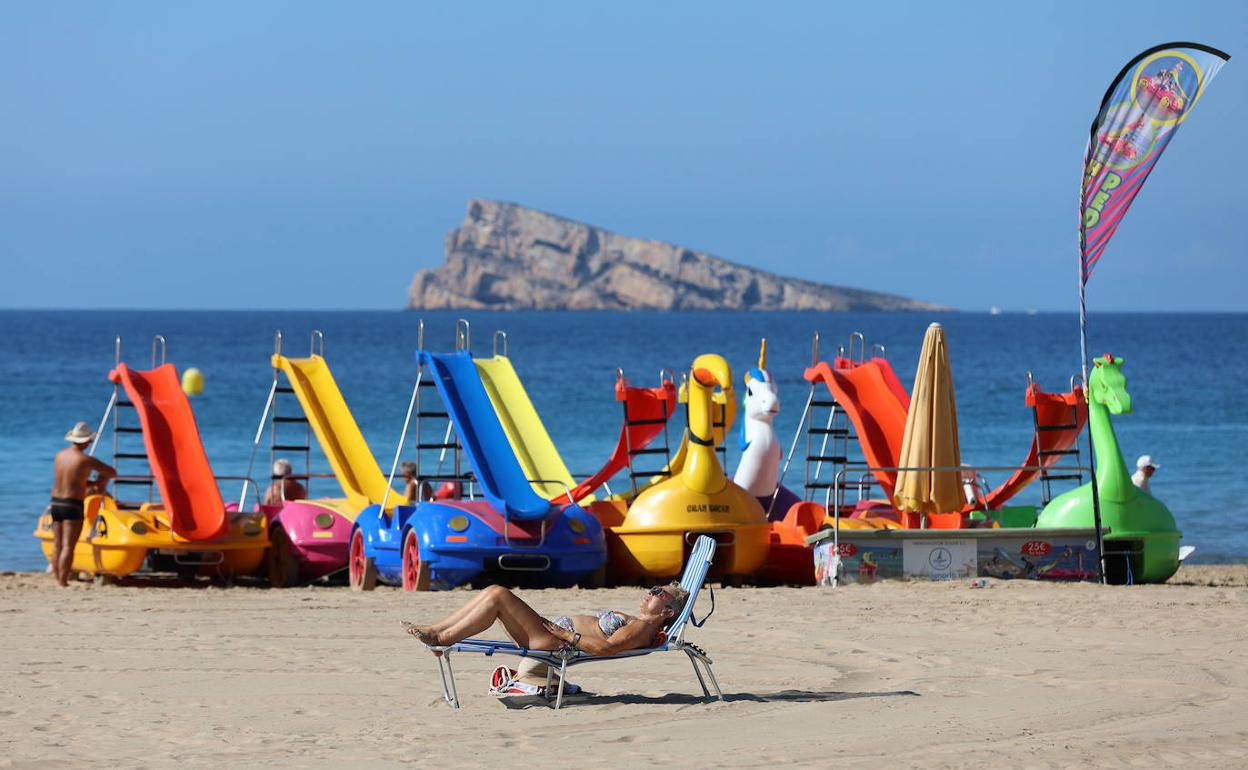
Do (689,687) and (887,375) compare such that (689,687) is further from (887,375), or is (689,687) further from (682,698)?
(887,375)

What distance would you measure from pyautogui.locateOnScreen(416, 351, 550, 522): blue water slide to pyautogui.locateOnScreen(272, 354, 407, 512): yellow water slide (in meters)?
1.20

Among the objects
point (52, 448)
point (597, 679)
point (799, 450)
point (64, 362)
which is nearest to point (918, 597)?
point (597, 679)

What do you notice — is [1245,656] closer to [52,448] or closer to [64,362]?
[52,448]

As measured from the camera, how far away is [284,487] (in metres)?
17.1

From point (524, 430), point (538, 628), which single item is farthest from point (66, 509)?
point (538, 628)

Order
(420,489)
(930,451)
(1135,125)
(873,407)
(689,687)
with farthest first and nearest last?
(873,407)
(420,489)
(930,451)
(1135,125)
(689,687)

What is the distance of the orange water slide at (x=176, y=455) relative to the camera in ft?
49.4

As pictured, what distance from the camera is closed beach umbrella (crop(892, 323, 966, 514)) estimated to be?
15.1m

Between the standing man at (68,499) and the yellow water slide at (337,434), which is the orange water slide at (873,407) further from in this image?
the standing man at (68,499)

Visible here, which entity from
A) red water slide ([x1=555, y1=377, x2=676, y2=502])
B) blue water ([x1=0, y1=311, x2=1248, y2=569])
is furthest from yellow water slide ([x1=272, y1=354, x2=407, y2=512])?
blue water ([x1=0, y1=311, x2=1248, y2=569])

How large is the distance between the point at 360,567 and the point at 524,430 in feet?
7.93

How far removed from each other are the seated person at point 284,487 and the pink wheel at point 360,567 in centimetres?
161

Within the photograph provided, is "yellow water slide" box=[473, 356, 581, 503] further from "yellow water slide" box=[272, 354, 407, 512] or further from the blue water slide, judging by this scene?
"yellow water slide" box=[272, 354, 407, 512]

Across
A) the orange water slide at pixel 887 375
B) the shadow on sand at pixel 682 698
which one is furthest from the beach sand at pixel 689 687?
the orange water slide at pixel 887 375
